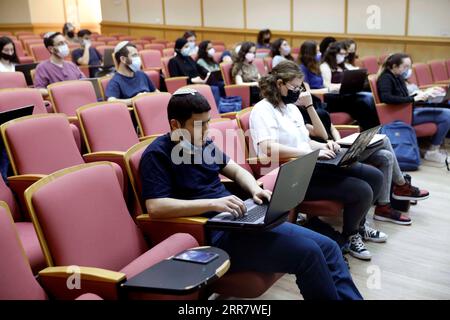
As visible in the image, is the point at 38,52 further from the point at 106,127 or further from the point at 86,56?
the point at 106,127

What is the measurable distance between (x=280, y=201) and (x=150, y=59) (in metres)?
5.30

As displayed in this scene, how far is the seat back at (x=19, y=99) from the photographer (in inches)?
122

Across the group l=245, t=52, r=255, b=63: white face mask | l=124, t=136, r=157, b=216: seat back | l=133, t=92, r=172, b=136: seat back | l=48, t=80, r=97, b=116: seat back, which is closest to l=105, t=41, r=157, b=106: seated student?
l=48, t=80, r=97, b=116: seat back

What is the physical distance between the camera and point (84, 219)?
171 cm

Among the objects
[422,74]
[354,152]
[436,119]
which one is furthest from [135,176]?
[422,74]

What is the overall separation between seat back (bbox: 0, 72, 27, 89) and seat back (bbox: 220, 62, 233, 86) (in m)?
2.07

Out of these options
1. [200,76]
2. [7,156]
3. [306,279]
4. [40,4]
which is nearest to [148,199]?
[306,279]

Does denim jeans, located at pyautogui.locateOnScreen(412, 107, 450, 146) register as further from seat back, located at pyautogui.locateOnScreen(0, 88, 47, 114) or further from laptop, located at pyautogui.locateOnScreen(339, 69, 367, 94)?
seat back, located at pyautogui.locateOnScreen(0, 88, 47, 114)

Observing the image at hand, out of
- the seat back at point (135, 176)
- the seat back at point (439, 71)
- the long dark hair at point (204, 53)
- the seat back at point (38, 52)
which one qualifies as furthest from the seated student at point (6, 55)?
the seat back at point (439, 71)

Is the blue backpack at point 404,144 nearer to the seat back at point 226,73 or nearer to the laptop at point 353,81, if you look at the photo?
the laptop at point 353,81

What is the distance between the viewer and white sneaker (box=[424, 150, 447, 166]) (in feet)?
14.6

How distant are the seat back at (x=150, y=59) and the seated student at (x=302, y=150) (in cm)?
403

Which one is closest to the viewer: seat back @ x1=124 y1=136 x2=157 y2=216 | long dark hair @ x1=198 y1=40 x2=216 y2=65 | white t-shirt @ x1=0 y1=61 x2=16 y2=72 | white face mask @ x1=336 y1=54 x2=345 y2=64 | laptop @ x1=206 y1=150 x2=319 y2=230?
laptop @ x1=206 y1=150 x2=319 y2=230

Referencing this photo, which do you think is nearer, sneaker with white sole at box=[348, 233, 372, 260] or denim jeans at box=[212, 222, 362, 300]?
denim jeans at box=[212, 222, 362, 300]
